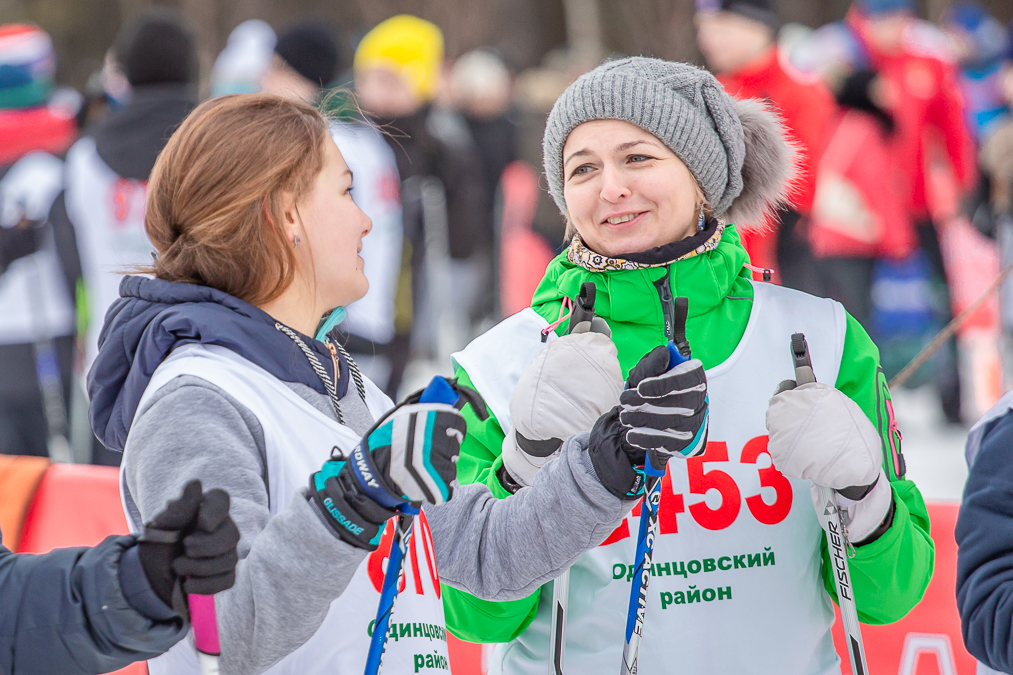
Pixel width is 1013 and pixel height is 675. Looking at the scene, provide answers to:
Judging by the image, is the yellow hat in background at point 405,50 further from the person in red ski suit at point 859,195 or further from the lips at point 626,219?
the lips at point 626,219

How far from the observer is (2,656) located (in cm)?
146

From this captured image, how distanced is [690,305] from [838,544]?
0.54m

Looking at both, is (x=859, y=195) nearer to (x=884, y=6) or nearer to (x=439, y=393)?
(x=884, y=6)

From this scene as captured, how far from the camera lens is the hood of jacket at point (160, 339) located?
175 centimetres

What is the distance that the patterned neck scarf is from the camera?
2.18 meters

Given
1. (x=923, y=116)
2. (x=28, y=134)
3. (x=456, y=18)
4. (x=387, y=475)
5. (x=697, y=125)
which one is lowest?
(x=387, y=475)

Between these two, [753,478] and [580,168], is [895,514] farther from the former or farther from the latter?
[580,168]

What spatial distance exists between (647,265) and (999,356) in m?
5.52

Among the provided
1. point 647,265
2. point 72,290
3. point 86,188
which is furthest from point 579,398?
point 72,290

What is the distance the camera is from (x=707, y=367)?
2168mm

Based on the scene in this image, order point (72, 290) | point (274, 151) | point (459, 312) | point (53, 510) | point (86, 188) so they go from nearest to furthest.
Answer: point (274, 151) < point (53, 510) < point (86, 188) < point (72, 290) < point (459, 312)

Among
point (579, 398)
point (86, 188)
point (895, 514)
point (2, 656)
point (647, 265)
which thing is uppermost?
point (86, 188)

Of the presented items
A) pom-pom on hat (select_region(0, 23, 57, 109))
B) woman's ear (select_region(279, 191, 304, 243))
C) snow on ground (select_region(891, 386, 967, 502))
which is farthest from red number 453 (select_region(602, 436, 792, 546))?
pom-pom on hat (select_region(0, 23, 57, 109))

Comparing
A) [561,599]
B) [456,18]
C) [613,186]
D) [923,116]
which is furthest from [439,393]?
[456,18]
